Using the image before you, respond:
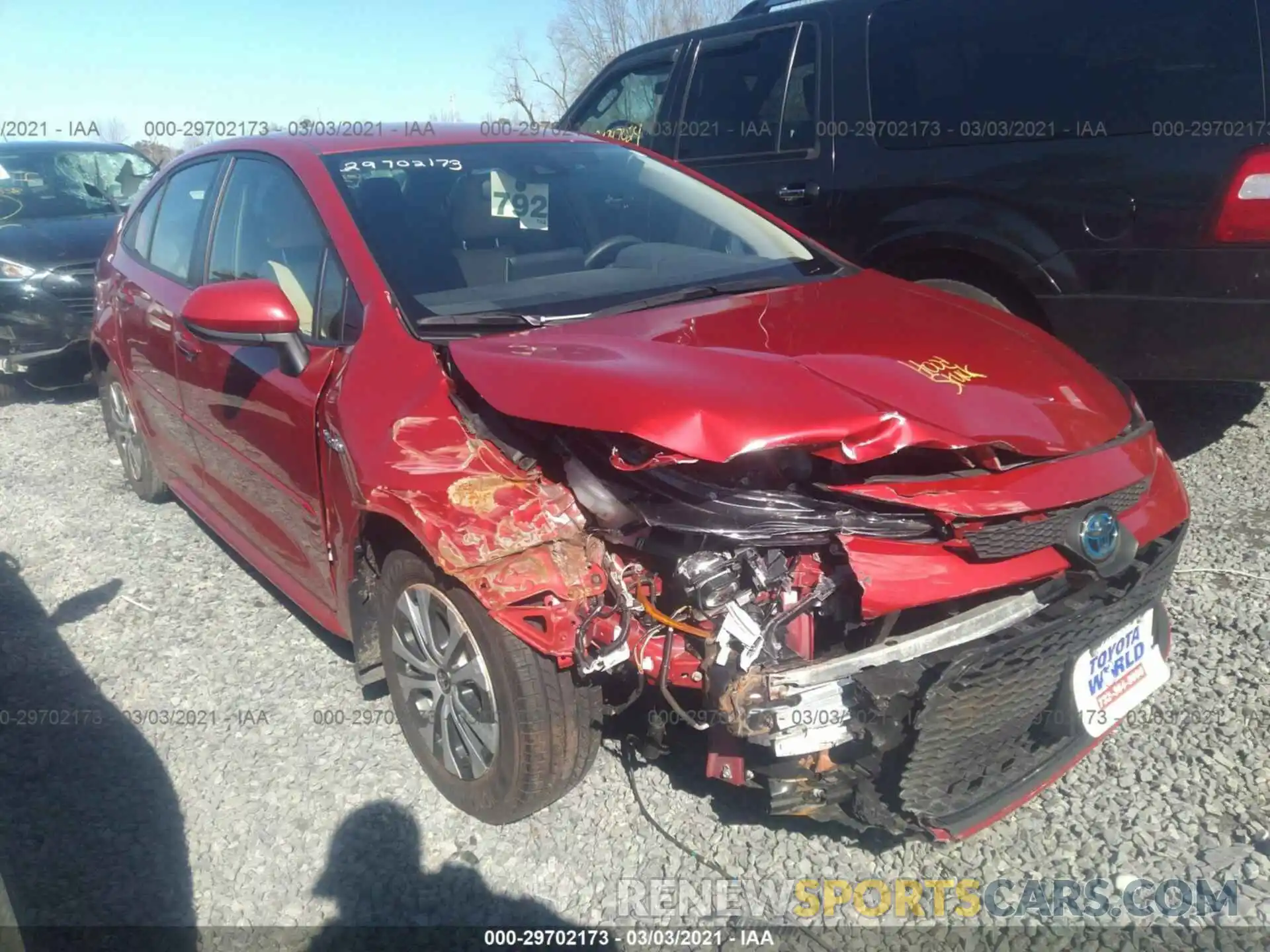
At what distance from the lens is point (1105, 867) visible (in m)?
2.28

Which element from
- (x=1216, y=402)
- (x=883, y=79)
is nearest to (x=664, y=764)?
(x=883, y=79)

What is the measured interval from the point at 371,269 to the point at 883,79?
9.13 feet

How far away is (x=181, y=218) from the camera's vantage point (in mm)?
3830

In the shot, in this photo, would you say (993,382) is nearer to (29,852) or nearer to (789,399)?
(789,399)

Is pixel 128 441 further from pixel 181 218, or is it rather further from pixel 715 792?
pixel 715 792

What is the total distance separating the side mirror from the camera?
2.55m

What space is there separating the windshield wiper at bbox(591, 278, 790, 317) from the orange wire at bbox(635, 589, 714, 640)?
862 millimetres

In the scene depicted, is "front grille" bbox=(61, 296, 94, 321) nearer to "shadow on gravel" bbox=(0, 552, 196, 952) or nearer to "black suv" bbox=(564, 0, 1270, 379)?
"shadow on gravel" bbox=(0, 552, 196, 952)

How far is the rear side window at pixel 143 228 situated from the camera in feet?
13.6

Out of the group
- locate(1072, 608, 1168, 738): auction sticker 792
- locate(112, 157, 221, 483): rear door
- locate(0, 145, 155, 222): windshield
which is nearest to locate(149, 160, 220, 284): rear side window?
locate(112, 157, 221, 483): rear door

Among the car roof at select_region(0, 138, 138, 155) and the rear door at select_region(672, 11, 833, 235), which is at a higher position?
the rear door at select_region(672, 11, 833, 235)

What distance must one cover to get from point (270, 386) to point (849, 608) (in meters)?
1.80

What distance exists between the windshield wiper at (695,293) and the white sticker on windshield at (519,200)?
60 centimetres

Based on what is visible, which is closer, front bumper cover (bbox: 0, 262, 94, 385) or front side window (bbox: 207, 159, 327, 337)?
front side window (bbox: 207, 159, 327, 337)
